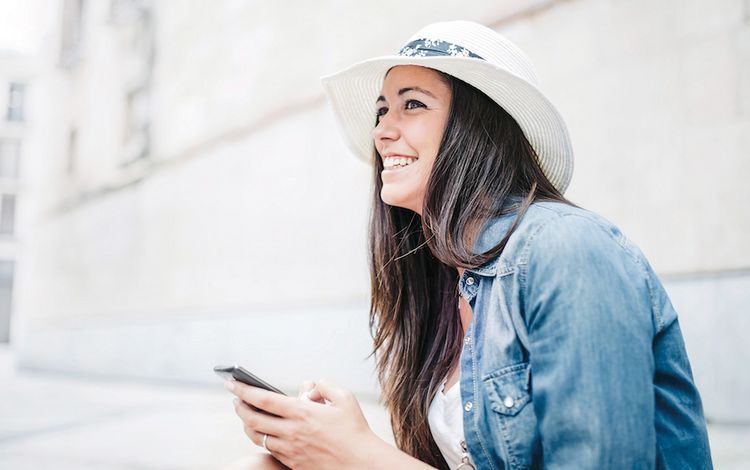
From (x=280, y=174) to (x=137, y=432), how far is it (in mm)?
3104

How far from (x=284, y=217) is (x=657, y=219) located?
375 centimetres

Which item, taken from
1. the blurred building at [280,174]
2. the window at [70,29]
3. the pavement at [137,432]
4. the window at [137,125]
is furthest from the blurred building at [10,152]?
the pavement at [137,432]

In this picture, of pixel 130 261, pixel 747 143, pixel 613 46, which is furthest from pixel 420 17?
pixel 130 261

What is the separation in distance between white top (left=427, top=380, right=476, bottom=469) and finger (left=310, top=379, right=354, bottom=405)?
24 centimetres

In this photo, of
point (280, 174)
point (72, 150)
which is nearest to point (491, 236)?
point (280, 174)

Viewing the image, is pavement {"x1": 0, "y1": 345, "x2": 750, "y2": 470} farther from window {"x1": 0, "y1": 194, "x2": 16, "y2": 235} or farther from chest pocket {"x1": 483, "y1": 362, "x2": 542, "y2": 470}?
window {"x1": 0, "y1": 194, "x2": 16, "y2": 235}

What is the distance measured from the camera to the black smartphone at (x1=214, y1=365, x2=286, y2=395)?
1.38m

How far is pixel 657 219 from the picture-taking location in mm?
3633

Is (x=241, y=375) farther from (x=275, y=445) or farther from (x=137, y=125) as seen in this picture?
(x=137, y=125)

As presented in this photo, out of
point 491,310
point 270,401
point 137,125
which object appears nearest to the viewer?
point 491,310

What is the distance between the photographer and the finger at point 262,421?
1.40m

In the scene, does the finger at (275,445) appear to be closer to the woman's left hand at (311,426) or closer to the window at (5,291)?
the woman's left hand at (311,426)

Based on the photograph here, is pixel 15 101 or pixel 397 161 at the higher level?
pixel 15 101

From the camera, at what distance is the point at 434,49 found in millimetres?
1657
